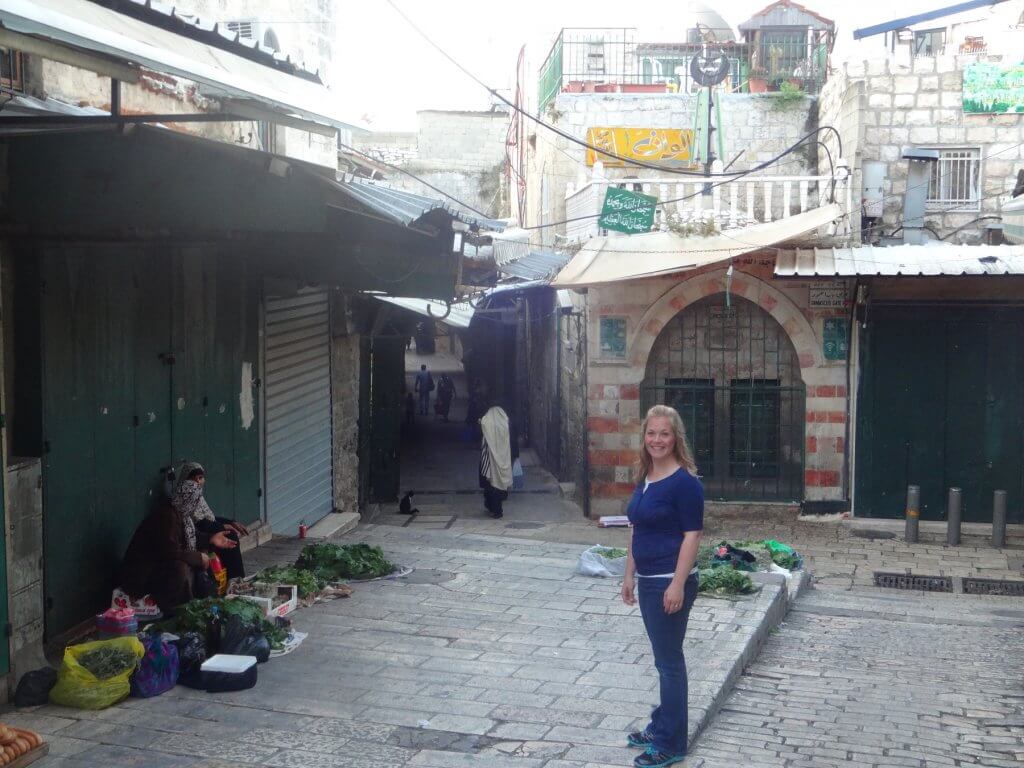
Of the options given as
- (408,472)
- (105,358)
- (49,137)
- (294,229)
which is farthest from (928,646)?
(408,472)

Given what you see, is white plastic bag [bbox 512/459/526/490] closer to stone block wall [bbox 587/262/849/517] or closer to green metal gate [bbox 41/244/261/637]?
stone block wall [bbox 587/262/849/517]

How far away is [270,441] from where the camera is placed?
416 inches

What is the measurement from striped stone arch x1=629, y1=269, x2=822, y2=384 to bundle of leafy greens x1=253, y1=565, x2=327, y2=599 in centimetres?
807

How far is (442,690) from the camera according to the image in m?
6.23

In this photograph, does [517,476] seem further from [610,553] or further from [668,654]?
[668,654]

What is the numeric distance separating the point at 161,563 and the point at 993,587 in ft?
30.5

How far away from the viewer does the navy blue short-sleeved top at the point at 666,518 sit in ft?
16.5

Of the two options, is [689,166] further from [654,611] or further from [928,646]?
[654,611]

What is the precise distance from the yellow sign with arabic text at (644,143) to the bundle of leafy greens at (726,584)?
11467 mm

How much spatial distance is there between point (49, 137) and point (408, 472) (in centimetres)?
1314

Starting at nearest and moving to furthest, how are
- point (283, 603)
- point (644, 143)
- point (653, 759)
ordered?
1. point (653, 759)
2. point (283, 603)
3. point (644, 143)

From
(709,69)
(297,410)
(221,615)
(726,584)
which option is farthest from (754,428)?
(221,615)

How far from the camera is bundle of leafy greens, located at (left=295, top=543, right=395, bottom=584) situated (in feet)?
28.8

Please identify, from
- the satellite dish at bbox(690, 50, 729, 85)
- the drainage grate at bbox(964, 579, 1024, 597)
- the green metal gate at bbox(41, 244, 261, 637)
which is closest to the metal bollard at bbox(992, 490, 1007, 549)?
the drainage grate at bbox(964, 579, 1024, 597)
